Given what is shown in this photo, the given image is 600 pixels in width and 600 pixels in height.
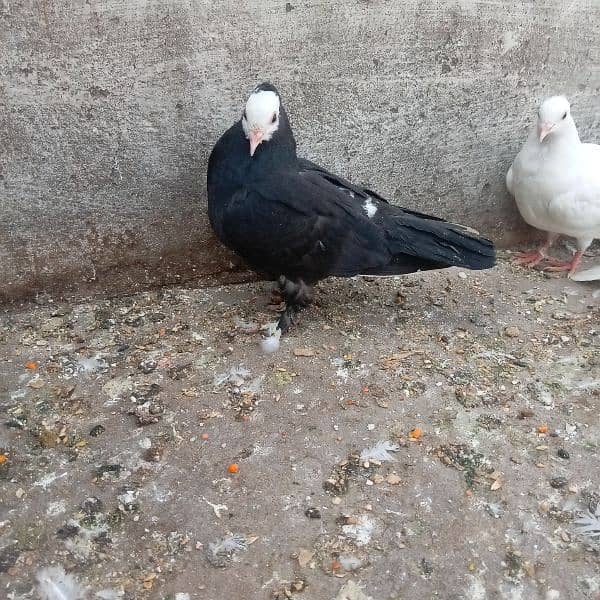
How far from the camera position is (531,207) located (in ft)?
10.3

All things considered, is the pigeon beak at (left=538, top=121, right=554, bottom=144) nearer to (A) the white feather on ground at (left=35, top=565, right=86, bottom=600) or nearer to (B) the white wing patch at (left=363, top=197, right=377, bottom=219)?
(B) the white wing patch at (left=363, top=197, right=377, bottom=219)

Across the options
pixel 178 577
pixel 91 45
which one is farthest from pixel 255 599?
pixel 91 45

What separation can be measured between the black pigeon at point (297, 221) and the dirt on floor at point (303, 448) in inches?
12.0

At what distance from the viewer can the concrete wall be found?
2404mm

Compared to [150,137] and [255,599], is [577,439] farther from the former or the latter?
[150,137]

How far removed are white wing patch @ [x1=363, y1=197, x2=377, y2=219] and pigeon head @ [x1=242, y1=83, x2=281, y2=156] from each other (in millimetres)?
516

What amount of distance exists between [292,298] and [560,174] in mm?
1406

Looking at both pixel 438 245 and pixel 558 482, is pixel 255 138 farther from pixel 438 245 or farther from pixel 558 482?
pixel 558 482

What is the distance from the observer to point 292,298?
2703 millimetres

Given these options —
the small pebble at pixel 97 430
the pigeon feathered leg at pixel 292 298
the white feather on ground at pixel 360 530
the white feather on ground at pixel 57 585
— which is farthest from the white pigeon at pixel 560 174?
the white feather on ground at pixel 57 585

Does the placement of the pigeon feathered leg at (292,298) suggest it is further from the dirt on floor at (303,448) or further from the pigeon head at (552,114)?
the pigeon head at (552,114)

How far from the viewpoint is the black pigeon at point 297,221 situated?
2432mm

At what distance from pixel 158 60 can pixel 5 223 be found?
0.90 meters

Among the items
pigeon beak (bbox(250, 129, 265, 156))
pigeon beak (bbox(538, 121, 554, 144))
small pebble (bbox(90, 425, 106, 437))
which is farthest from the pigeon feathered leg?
pigeon beak (bbox(538, 121, 554, 144))
